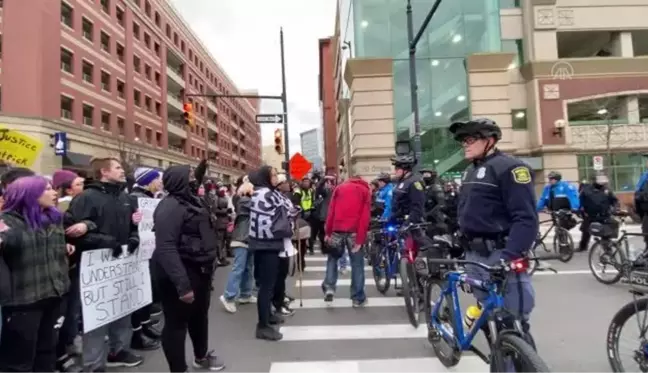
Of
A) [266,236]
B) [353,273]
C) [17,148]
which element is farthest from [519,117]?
[17,148]

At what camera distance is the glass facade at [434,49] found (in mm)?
21156

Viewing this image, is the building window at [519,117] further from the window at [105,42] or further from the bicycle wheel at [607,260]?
the window at [105,42]

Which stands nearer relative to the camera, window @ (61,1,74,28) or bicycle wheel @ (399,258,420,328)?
bicycle wheel @ (399,258,420,328)

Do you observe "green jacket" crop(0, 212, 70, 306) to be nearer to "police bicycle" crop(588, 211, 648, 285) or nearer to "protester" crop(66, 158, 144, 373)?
"protester" crop(66, 158, 144, 373)

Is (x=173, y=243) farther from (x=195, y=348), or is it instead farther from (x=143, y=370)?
(x=143, y=370)

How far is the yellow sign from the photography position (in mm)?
5926

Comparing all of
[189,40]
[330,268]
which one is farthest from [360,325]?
[189,40]

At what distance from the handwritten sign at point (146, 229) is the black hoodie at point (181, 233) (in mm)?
1492

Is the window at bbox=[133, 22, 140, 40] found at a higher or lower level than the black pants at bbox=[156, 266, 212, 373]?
higher

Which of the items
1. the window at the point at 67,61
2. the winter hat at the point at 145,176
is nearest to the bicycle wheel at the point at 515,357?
the winter hat at the point at 145,176

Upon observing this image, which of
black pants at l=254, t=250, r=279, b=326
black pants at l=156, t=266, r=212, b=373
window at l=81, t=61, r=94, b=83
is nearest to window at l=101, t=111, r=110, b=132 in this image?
window at l=81, t=61, r=94, b=83

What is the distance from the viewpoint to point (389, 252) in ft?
24.1

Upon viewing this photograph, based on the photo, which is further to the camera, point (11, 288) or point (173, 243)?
point (173, 243)

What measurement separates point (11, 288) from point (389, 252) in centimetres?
524
